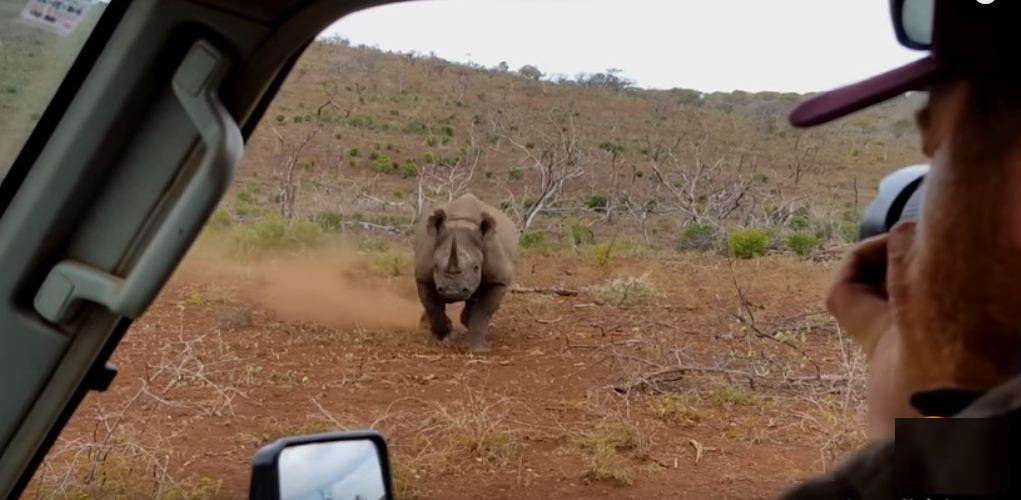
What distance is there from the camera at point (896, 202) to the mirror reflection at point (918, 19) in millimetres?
103

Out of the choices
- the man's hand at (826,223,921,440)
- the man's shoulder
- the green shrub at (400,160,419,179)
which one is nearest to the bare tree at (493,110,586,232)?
the green shrub at (400,160,419,179)

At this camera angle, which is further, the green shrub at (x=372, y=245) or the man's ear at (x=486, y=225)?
the green shrub at (x=372, y=245)

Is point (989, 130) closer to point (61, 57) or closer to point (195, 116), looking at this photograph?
point (195, 116)

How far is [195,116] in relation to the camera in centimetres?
129

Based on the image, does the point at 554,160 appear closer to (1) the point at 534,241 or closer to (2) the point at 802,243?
(1) the point at 534,241

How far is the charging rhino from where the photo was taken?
809cm

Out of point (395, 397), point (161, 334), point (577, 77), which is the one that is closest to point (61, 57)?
point (395, 397)

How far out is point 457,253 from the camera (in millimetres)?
8062

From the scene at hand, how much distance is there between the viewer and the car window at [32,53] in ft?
4.26

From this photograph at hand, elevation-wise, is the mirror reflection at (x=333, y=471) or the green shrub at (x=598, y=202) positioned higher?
the green shrub at (x=598, y=202)

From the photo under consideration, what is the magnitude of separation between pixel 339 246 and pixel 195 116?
8.19 meters

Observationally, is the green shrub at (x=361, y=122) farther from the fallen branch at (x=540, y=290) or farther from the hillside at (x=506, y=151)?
the fallen branch at (x=540, y=290)

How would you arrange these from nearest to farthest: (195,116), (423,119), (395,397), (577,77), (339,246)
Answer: (195,116), (395,397), (577,77), (339,246), (423,119)

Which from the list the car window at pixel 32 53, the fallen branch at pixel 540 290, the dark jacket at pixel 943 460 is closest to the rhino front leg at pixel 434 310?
the fallen branch at pixel 540 290
